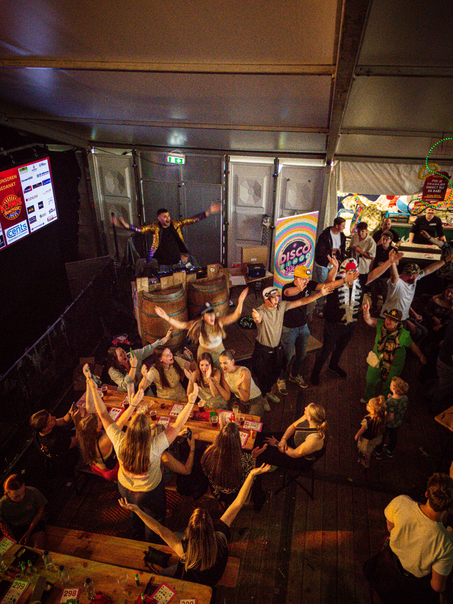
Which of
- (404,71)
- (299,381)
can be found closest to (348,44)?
(404,71)

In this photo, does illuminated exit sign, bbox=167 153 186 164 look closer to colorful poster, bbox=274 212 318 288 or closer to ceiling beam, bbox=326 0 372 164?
colorful poster, bbox=274 212 318 288

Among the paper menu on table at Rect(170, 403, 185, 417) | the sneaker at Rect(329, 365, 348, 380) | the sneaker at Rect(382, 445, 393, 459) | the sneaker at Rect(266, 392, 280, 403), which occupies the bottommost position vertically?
the sneaker at Rect(382, 445, 393, 459)

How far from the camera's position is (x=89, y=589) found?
2809 millimetres

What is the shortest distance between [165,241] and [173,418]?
393 cm

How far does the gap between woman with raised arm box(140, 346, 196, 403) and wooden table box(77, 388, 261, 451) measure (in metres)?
0.26

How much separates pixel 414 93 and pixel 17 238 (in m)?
6.63

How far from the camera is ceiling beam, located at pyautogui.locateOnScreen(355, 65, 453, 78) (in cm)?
275

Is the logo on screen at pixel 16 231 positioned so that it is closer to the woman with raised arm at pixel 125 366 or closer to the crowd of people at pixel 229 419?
the crowd of people at pixel 229 419

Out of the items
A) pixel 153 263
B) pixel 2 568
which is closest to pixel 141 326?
pixel 153 263

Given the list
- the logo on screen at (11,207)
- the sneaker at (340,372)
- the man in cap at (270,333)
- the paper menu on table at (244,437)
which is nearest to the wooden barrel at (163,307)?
the man in cap at (270,333)

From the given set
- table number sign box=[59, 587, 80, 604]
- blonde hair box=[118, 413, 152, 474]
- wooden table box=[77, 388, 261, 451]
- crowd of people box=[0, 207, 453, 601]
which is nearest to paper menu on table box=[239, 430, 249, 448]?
wooden table box=[77, 388, 261, 451]

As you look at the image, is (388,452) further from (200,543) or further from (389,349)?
(200,543)

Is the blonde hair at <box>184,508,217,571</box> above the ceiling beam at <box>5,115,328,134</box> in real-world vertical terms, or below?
below

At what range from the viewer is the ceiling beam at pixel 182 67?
3.20 meters
